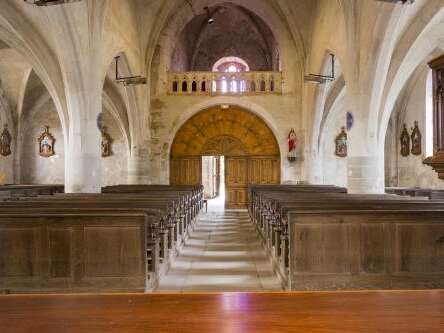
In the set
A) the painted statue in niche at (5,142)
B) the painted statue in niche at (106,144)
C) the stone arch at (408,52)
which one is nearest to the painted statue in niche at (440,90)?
the stone arch at (408,52)

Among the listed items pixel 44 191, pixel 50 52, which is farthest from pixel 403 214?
pixel 44 191

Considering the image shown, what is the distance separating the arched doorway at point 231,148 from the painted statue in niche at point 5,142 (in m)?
7.61

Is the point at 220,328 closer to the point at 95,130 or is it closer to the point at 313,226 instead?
the point at 313,226

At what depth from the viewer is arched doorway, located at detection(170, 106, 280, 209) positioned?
1923cm

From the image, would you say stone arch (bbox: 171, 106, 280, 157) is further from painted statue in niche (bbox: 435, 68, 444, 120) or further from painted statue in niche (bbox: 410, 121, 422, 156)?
painted statue in niche (bbox: 435, 68, 444, 120)

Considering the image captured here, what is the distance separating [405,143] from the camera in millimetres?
18719

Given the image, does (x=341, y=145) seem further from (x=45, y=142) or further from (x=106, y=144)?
(x=45, y=142)

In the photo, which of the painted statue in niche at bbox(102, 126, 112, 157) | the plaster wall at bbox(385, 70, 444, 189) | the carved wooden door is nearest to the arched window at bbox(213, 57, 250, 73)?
the painted statue in niche at bbox(102, 126, 112, 157)

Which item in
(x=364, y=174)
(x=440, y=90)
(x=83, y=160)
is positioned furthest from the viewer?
(x=364, y=174)

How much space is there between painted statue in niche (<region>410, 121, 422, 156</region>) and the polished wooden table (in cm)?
1694

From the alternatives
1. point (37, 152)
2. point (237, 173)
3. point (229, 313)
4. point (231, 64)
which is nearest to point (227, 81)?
point (237, 173)

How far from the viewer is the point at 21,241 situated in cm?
490

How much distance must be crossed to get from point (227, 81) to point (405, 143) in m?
8.27

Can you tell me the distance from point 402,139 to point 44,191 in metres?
15.3
